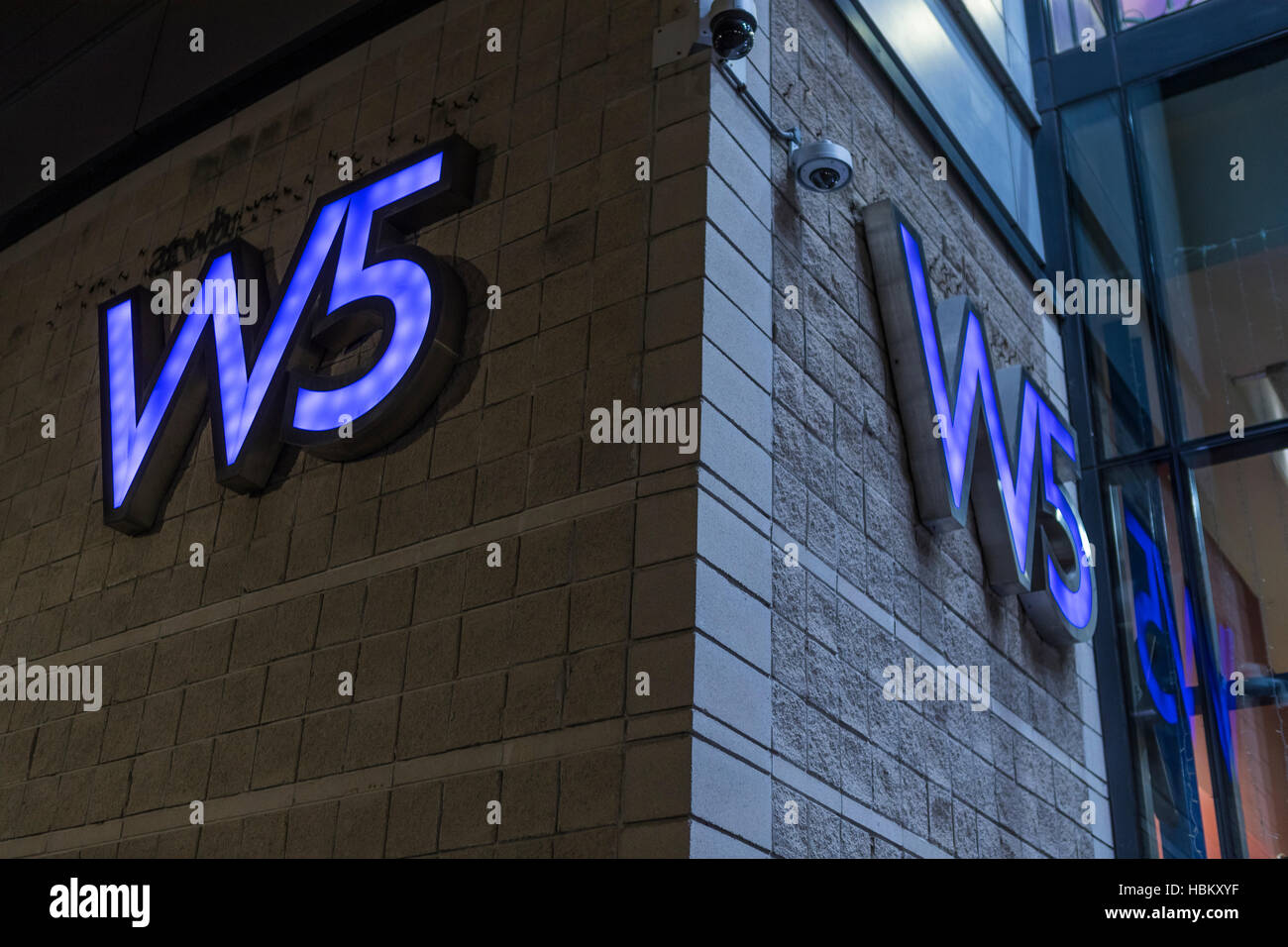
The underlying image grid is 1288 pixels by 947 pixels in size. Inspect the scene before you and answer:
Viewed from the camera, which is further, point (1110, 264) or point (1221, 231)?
point (1110, 264)

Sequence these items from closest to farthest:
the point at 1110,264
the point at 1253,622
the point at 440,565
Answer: the point at 440,565 < the point at 1253,622 < the point at 1110,264

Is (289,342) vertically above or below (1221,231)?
below

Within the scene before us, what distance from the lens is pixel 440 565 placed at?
5312mm

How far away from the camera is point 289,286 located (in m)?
6.31

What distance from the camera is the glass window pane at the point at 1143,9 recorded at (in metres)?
9.92

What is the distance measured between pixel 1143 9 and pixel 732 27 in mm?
5936

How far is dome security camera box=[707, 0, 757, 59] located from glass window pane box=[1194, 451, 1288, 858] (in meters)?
4.77

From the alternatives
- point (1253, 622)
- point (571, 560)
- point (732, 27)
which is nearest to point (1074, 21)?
point (1253, 622)

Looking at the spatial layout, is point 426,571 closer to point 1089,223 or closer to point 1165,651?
point 1165,651
